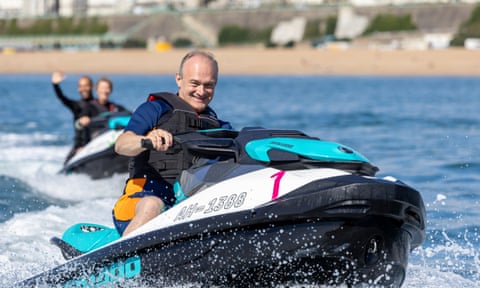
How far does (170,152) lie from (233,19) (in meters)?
71.9

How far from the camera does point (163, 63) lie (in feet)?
202

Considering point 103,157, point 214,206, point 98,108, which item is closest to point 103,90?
point 98,108

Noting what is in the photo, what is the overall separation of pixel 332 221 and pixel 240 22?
238 ft

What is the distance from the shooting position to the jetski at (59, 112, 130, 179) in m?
10.6

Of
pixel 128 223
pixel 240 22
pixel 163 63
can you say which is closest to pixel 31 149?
pixel 128 223

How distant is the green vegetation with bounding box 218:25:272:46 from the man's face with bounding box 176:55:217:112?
6810cm

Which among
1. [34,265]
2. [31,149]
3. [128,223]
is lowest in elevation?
[31,149]

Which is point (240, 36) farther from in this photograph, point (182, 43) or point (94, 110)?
point (94, 110)

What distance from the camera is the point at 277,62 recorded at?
58688 millimetres

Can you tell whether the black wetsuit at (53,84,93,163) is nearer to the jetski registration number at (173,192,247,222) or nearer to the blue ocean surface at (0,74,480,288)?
the blue ocean surface at (0,74,480,288)

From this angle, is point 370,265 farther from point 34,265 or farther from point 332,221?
point 34,265

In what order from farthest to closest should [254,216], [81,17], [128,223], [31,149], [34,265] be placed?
[81,17] < [31,149] < [34,265] < [128,223] < [254,216]

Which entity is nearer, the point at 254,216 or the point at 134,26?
the point at 254,216

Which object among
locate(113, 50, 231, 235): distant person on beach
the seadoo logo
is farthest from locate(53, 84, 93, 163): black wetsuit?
the seadoo logo
